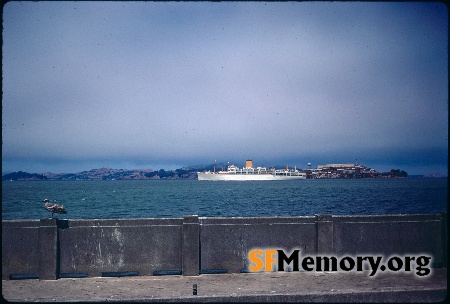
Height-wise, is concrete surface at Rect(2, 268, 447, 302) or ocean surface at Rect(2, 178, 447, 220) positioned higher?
concrete surface at Rect(2, 268, 447, 302)

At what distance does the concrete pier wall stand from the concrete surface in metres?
0.37

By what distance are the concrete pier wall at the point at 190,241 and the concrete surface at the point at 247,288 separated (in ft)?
1.20

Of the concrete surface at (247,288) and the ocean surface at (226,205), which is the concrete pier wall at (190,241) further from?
the ocean surface at (226,205)

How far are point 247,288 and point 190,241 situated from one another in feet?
6.25

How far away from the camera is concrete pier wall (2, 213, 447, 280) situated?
8469 mm

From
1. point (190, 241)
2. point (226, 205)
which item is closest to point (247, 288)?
point (190, 241)

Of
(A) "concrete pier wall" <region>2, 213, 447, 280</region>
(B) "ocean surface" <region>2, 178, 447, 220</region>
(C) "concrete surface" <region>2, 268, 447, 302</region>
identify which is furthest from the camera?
(B) "ocean surface" <region>2, 178, 447, 220</region>

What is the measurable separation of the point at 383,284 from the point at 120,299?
5.16 m

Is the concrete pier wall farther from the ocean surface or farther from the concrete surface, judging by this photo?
the ocean surface

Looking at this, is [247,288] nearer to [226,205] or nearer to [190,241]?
[190,241]

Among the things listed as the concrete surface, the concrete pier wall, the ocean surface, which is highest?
the concrete pier wall

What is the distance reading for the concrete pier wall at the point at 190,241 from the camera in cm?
847

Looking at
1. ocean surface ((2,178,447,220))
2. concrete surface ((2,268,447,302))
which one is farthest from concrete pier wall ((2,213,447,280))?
ocean surface ((2,178,447,220))

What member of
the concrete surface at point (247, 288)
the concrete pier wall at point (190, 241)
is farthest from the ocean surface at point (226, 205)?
the concrete surface at point (247, 288)
